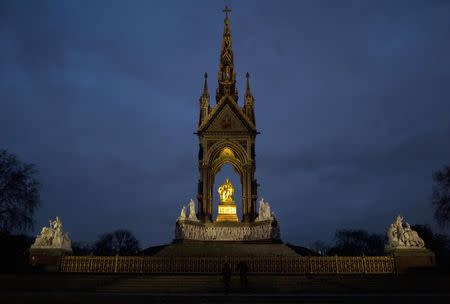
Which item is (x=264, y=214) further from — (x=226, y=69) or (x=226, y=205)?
(x=226, y=69)

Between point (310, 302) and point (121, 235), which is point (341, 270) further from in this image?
point (121, 235)

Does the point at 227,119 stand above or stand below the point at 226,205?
above

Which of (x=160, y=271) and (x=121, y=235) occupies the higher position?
(x=121, y=235)

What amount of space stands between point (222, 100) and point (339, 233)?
5025 centimetres

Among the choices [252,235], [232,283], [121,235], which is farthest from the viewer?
[121,235]

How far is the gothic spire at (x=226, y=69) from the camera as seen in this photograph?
113ft

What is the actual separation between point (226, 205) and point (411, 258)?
1418 centimetres

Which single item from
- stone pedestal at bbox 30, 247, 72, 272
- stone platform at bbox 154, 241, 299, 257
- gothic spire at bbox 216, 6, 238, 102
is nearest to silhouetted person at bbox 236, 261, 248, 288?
stone platform at bbox 154, 241, 299, 257

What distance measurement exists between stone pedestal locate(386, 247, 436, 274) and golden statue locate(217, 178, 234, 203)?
45.0 ft

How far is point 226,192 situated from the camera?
1180 inches

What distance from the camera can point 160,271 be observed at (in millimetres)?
18047

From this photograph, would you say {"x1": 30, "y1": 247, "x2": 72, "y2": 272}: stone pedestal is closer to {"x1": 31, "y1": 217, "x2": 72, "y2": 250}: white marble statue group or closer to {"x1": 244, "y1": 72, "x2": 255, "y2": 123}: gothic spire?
{"x1": 31, "y1": 217, "x2": 72, "y2": 250}: white marble statue group

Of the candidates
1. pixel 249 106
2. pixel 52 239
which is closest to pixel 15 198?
pixel 52 239

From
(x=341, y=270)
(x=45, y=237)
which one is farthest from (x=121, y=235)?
(x=341, y=270)
